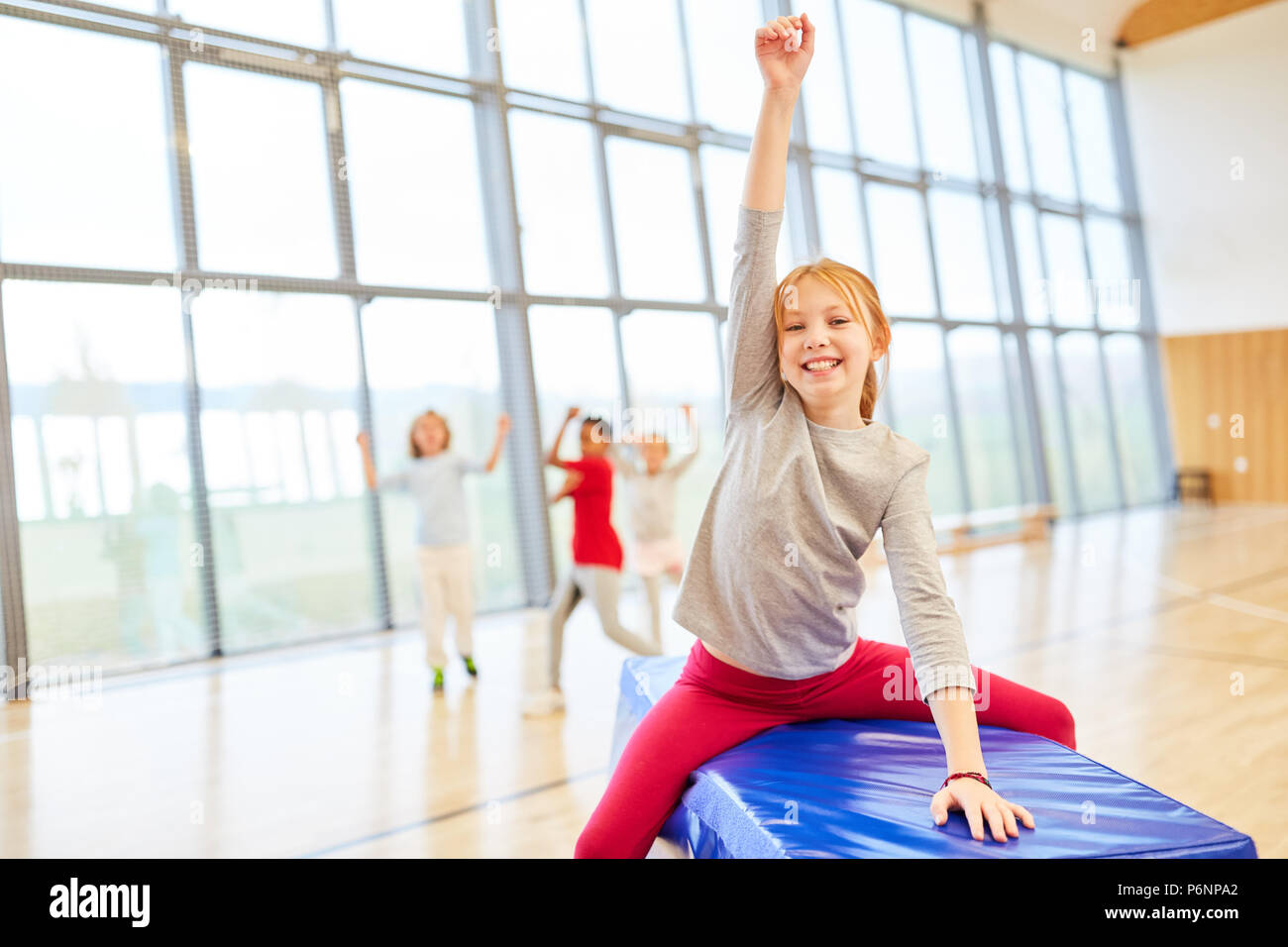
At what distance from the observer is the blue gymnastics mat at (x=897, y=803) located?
1.10 metres

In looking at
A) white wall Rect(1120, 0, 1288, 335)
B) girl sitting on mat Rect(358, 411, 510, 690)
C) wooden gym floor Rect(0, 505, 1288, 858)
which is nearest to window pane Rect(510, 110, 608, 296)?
girl sitting on mat Rect(358, 411, 510, 690)

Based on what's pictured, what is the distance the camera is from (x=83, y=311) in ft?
15.4

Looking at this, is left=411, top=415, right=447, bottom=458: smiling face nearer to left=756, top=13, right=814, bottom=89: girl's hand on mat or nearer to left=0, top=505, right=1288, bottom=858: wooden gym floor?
left=0, top=505, right=1288, bottom=858: wooden gym floor

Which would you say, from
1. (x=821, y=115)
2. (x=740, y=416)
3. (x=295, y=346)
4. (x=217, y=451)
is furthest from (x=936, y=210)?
(x=740, y=416)

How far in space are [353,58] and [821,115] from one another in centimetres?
440

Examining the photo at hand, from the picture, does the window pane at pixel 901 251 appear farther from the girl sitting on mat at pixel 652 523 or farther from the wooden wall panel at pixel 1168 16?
the girl sitting on mat at pixel 652 523

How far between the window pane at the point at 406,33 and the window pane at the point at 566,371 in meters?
1.82

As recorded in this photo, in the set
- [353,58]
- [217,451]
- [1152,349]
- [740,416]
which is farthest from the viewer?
[1152,349]

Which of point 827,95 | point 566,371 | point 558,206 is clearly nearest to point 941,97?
point 827,95

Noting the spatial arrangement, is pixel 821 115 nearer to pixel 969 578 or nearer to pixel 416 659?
pixel 969 578

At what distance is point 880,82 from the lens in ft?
28.4

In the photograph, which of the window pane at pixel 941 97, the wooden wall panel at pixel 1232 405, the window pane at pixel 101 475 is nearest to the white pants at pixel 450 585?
the window pane at pixel 101 475

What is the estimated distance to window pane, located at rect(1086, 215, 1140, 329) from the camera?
10766 millimetres

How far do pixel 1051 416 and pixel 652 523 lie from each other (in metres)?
7.80
